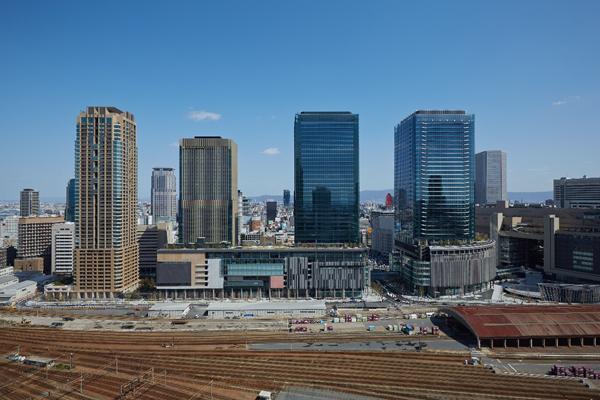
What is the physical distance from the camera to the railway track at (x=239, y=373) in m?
60.9

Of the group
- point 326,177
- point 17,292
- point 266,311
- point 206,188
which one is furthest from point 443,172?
point 17,292

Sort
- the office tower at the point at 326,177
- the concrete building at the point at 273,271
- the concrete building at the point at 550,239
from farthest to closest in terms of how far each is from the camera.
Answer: the office tower at the point at 326,177, the concrete building at the point at 550,239, the concrete building at the point at 273,271

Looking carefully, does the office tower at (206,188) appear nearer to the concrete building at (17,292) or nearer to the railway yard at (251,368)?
the concrete building at (17,292)

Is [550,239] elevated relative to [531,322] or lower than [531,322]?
elevated

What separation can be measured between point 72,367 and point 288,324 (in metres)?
40.2

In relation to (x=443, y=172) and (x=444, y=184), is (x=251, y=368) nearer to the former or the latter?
(x=444, y=184)

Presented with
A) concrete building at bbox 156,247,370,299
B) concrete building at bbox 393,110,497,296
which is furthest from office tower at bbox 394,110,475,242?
concrete building at bbox 156,247,370,299

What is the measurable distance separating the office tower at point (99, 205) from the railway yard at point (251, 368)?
32.2 meters

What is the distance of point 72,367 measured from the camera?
70.4 meters

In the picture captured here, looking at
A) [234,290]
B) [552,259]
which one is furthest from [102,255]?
[552,259]

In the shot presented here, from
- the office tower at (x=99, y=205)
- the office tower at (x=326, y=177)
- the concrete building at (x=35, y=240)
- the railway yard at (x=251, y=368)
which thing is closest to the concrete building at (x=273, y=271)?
the office tower at (x=99, y=205)

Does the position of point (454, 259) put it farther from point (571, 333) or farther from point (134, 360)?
point (134, 360)

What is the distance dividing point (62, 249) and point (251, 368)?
108m

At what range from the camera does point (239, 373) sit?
6750 centimetres
